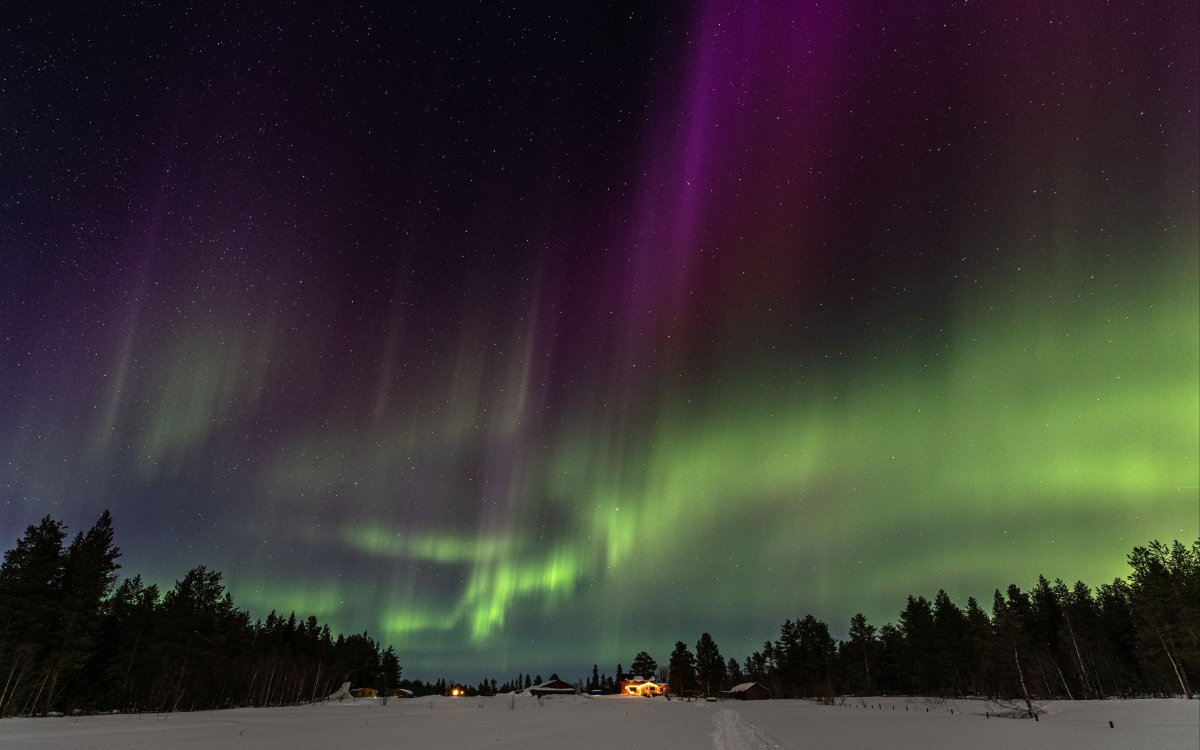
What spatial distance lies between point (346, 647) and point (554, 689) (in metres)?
52.9

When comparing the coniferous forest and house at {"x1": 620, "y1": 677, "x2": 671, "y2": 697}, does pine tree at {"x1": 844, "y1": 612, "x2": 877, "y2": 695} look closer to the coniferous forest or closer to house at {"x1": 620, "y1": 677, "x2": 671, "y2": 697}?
the coniferous forest

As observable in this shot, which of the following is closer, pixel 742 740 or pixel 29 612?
pixel 742 740

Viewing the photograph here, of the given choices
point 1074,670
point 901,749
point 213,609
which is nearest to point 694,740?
point 901,749

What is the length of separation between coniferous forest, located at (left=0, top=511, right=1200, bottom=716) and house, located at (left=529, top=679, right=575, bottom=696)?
2875 centimetres

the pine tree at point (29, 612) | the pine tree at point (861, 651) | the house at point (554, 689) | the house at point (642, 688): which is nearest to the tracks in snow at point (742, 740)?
the pine tree at point (29, 612)

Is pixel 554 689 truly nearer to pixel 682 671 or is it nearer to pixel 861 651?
pixel 682 671

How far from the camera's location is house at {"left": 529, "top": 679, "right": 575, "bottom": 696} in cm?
13939

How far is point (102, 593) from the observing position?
54.9 meters

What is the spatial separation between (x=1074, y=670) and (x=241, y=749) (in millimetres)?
116107

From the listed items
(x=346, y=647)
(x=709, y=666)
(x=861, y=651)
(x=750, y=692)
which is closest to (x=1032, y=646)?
(x=861, y=651)

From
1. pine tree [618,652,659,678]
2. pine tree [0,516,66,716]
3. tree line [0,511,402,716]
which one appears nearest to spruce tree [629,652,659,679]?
pine tree [618,652,659,678]

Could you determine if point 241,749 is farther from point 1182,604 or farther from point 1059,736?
point 1182,604

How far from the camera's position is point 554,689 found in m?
142

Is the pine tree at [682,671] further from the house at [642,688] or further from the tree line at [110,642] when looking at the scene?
the tree line at [110,642]
